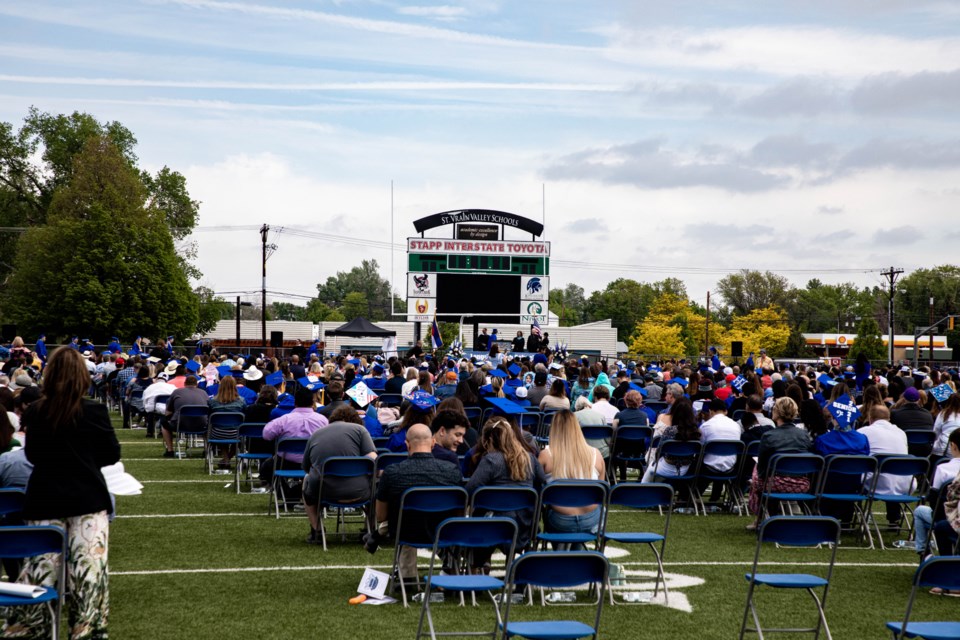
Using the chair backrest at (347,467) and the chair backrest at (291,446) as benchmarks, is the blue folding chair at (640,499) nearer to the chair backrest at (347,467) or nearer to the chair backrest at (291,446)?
the chair backrest at (347,467)

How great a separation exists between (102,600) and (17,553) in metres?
0.67

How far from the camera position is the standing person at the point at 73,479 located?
238 inches

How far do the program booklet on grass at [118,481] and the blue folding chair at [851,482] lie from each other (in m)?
6.59

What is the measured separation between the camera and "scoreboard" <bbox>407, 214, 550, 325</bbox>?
3875cm

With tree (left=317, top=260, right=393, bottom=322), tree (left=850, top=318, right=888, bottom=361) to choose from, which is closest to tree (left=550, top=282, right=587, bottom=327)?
tree (left=317, top=260, right=393, bottom=322)

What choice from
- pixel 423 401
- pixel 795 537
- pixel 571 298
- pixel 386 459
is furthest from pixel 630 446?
pixel 571 298

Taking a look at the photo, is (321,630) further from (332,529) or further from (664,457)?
(664,457)

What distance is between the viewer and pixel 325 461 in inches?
376

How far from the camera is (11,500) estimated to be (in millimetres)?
6992

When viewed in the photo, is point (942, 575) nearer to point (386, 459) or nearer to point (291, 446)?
point (386, 459)

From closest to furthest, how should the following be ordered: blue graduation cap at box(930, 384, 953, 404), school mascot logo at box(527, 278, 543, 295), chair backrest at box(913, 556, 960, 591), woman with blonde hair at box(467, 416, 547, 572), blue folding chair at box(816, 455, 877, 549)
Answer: chair backrest at box(913, 556, 960, 591), woman with blonde hair at box(467, 416, 547, 572), blue folding chair at box(816, 455, 877, 549), blue graduation cap at box(930, 384, 953, 404), school mascot logo at box(527, 278, 543, 295)

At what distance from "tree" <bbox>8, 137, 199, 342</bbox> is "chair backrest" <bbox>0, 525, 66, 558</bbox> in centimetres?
5091

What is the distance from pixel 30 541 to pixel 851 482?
324 inches

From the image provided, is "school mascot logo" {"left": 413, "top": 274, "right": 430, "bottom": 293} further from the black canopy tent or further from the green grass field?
the green grass field
